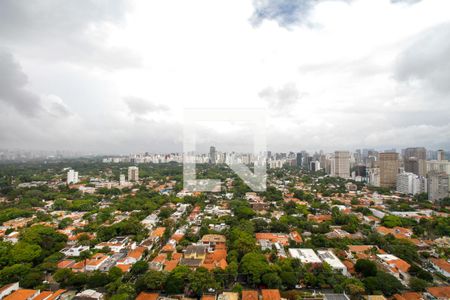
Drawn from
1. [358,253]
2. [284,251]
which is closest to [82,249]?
[284,251]

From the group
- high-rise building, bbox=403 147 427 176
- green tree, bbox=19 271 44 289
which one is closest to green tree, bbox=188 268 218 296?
green tree, bbox=19 271 44 289

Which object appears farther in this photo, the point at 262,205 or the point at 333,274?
the point at 262,205

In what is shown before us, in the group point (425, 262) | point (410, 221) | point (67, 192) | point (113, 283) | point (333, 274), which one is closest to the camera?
point (113, 283)

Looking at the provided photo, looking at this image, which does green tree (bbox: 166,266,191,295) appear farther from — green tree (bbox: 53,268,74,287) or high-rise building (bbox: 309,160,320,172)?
high-rise building (bbox: 309,160,320,172)

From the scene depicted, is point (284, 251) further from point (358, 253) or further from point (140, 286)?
point (140, 286)

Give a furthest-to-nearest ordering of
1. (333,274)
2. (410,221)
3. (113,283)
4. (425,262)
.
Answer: (410,221), (425,262), (333,274), (113,283)

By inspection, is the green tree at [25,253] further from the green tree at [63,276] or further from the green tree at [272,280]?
the green tree at [272,280]

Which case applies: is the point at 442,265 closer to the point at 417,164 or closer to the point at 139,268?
the point at 139,268
